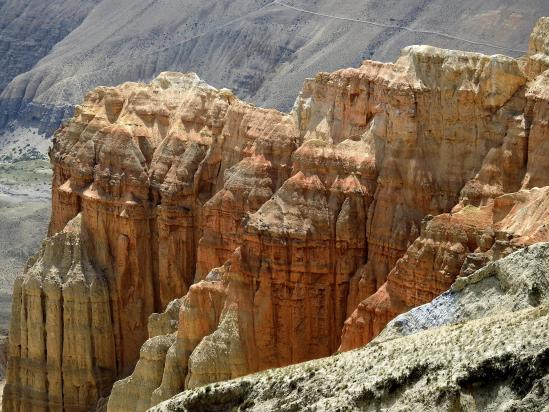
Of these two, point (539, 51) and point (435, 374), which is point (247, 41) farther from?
point (435, 374)

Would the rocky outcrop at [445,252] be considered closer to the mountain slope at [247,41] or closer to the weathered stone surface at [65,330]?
the weathered stone surface at [65,330]

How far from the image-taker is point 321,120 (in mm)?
37438

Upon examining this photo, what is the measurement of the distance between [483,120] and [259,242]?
6.00 meters

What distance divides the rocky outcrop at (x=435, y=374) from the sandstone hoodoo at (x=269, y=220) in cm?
912

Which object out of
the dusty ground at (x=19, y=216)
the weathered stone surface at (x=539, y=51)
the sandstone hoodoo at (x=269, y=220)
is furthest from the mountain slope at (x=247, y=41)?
the weathered stone surface at (x=539, y=51)

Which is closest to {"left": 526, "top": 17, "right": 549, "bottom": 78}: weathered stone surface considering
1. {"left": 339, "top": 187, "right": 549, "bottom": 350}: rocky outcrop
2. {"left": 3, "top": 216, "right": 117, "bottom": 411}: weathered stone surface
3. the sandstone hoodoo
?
the sandstone hoodoo

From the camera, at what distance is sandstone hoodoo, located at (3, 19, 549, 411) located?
31734 millimetres

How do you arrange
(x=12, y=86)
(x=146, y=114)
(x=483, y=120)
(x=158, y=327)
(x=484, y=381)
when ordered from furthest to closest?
1. (x=12, y=86)
2. (x=146, y=114)
3. (x=158, y=327)
4. (x=483, y=120)
5. (x=484, y=381)

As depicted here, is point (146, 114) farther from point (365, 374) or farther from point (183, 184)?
point (365, 374)

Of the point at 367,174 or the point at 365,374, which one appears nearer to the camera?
the point at 365,374

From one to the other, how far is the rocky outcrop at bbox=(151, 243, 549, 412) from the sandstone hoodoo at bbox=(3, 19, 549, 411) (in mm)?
9117

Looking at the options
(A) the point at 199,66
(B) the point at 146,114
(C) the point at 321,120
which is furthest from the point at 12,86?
(C) the point at 321,120

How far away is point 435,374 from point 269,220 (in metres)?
18.2

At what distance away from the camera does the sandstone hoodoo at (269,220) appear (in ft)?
104
